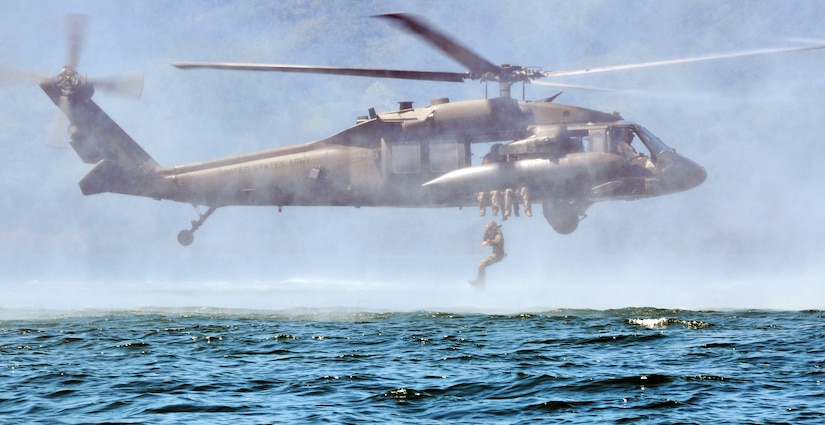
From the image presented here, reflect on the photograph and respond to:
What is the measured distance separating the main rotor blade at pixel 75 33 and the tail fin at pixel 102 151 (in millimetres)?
1169

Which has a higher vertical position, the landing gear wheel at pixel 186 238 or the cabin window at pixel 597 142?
Result: the cabin window at pixel 597 142

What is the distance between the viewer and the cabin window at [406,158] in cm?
2875

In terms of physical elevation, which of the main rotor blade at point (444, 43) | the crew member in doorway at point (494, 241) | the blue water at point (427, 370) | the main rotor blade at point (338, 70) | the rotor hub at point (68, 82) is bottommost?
the blue water at point (427, 370)

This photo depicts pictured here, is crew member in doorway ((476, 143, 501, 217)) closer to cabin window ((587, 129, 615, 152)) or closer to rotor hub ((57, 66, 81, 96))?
cabin window ((587, 129, 615, 152))

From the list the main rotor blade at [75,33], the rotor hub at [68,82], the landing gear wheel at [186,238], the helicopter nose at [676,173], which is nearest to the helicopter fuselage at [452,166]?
the helicopter nose at [676,173]

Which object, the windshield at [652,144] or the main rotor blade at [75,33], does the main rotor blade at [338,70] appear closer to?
the windshield at [652,144]

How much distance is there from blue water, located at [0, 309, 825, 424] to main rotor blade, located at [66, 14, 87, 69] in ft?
31.9


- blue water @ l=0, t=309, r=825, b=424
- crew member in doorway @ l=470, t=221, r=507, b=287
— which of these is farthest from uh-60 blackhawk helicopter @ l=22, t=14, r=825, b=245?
blue water @ l=0, t=309, r=825, b=424

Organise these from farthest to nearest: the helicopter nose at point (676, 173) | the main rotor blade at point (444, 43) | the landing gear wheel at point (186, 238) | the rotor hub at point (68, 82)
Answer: the rotor hub at point (68, 82)
the landing gear wheel at point (186, 238)
the helicopter nose at point (676, 173)
the main rotor blade at point (444, 43)

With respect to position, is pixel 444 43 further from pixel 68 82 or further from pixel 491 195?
pixel 68 82

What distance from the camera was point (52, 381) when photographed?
17.5 metres

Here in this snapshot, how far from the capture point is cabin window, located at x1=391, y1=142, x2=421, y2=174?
28750mm

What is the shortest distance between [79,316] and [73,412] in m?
14.0

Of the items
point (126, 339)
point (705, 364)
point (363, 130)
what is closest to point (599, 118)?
point (363, 130)
